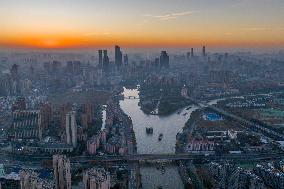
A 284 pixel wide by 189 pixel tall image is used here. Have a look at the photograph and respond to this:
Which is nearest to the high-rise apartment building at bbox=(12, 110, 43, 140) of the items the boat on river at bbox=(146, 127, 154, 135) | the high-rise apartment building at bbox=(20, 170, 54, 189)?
the boat on river at bbox=(146, 127, 154, 135)

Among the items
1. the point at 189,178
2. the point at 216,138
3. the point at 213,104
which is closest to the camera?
the point at 189,178

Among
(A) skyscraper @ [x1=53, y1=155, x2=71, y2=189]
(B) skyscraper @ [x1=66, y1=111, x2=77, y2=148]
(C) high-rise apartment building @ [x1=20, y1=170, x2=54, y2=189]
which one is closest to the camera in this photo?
(C) high-rise apartment building @ [x1=20, y1=170, x2=54, y2=189]

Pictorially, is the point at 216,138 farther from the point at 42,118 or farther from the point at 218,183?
the point at 42,118

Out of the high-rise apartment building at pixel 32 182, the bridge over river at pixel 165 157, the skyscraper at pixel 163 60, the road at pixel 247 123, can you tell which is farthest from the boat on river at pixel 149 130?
the skyscraper at pixel 163 60

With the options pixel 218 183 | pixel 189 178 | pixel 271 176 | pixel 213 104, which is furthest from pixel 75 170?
pixel 213 104

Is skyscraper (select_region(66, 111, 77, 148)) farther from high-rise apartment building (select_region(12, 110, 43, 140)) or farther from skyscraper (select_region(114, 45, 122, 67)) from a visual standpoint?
skyscraper (select_region(114, 45, 122, 67))

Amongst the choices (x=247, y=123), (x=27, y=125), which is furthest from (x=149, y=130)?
(x=27, y=125)

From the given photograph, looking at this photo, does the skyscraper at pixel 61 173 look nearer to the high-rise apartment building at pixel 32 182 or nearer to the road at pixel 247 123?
the high-rise apartment building at pixel 32 182

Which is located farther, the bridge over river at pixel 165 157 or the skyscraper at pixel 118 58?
the skyscraper at pixel 118 58
